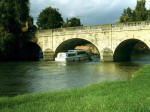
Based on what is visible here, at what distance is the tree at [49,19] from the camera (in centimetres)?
6506

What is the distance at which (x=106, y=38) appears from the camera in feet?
114

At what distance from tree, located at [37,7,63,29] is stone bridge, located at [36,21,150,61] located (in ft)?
72.5

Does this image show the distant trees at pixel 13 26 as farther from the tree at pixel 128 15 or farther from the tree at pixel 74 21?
the tree at pixel 74 21

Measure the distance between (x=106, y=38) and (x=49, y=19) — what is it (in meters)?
33.7

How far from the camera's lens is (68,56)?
1610 inches

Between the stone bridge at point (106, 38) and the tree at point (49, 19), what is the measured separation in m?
22.1

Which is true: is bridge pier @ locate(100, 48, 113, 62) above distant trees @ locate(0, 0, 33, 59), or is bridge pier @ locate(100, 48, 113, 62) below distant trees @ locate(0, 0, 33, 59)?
below

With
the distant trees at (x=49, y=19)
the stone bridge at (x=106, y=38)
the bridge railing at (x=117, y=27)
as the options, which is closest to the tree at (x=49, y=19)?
the distant trees at (x=49, y=19)

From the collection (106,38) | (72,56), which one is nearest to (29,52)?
(72,56)

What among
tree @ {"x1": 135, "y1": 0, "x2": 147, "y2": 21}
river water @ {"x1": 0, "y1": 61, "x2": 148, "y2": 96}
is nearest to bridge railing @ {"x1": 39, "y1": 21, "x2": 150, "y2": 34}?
river water @ {"x1": 0, "y1": 61, "x2": 148, "y2": 96}

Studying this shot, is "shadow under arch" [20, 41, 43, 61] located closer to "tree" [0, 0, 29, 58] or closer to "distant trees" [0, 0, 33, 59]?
"distant trees" [0, 0, 33, 59]

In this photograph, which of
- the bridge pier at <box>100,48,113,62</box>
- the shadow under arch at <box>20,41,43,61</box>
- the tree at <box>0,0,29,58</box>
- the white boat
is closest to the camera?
the bridge pier at <box>100,48,113,62</box>

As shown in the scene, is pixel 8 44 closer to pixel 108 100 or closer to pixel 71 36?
pixel 71 36

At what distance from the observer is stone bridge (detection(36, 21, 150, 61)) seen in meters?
31.7
